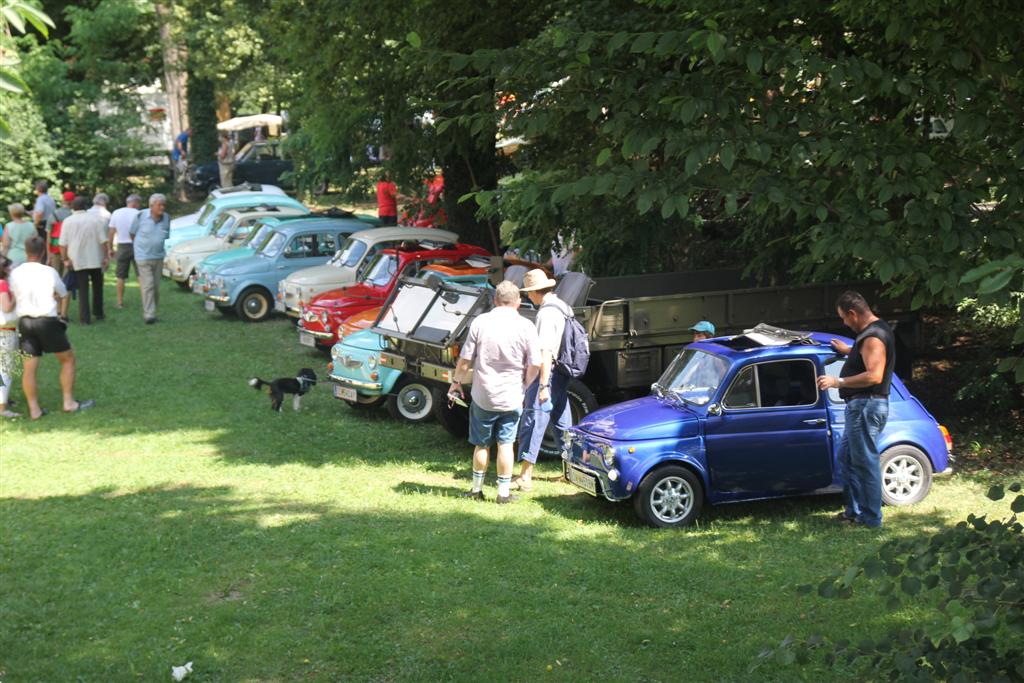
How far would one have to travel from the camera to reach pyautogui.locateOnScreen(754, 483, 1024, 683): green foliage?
451 cm

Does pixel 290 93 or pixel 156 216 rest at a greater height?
pixel 290 93

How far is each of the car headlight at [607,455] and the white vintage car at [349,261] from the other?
8.56 meters

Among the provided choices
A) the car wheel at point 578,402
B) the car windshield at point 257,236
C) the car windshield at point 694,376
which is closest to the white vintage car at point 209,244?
the car windshield at point 257,236

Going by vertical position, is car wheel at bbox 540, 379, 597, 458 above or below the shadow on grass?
above

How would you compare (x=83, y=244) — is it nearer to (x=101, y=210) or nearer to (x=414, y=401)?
(x=101, y=210)

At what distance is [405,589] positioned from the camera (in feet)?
26.5

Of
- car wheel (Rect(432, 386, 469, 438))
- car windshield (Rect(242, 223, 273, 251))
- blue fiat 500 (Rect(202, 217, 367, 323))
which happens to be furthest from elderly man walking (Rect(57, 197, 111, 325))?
car wheel (Rect(432, 386, 469, 438))

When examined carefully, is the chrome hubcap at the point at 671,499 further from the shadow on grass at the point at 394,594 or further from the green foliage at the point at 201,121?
the green foliage at the point at 201,121

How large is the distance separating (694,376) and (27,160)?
26793mm

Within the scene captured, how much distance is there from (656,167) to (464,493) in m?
4.82

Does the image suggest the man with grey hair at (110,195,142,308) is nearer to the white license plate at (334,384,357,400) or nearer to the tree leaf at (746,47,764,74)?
the white license plate at (334,384,357,400)

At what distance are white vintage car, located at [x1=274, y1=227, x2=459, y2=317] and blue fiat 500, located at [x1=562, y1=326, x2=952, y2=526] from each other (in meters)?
8.35

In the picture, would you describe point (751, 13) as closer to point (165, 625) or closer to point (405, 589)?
point (405, 589)

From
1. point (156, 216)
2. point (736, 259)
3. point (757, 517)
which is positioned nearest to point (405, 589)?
point (757, 517)
